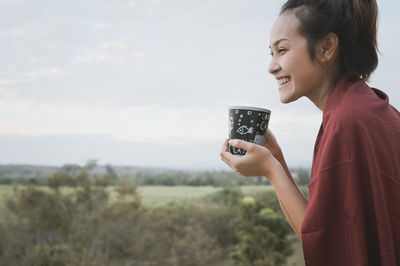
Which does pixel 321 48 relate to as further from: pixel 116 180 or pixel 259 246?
pixel 259 246

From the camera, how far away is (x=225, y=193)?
8.34m

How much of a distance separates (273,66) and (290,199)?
39cm

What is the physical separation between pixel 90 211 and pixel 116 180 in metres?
0.71

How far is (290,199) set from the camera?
106cm

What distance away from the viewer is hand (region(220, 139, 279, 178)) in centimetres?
113

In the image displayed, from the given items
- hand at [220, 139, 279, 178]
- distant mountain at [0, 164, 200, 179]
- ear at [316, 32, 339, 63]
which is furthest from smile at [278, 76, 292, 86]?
distant mountain at [0, 164, 200, 179]

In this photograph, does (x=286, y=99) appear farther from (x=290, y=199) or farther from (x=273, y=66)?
(x=290, y=199)

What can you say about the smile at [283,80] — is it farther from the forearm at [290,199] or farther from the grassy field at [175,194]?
the grassy field at [175,194]

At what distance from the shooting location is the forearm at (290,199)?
1.04 metres

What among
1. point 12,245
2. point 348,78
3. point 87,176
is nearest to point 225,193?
point 87,176

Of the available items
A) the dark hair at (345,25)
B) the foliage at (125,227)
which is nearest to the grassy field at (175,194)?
the foliage at (125,227)

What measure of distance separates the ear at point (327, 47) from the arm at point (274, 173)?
0.31 m

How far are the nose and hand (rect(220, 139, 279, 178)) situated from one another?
23 cm

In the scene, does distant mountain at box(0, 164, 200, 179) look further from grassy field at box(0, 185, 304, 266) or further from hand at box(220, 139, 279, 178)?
hand at box(220, 139, 279, 178)
